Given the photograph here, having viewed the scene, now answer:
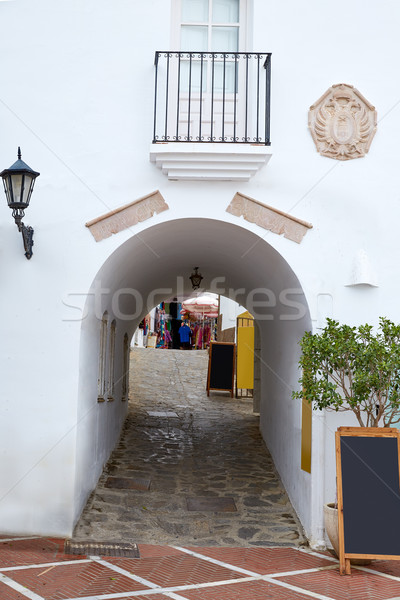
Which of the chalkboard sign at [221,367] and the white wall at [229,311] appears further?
the white wall at [229,311]

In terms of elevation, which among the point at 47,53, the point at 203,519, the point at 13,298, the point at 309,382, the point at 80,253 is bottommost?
the point at 203,519

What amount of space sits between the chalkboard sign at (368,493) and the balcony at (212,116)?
2.97 m

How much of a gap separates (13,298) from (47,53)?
2732mm

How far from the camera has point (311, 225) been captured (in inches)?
255

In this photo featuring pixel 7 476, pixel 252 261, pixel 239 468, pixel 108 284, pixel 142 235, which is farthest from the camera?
pixel 239 468

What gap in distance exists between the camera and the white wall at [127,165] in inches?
254

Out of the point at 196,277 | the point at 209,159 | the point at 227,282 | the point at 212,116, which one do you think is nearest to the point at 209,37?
the point at 212,116

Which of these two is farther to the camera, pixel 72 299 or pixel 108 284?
pixel 108 284

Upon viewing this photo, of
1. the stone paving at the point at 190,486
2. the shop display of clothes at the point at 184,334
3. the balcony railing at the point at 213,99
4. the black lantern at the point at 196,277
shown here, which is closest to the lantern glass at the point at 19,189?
the balcony railing at the point at 213,99

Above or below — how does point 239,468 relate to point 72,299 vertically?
below

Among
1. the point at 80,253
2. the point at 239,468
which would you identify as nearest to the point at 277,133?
the point at 80,253

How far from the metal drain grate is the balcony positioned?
389 cm

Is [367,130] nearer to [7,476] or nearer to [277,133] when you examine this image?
[277,133]

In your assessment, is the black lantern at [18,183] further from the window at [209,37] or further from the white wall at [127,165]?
the window at [209,37]
